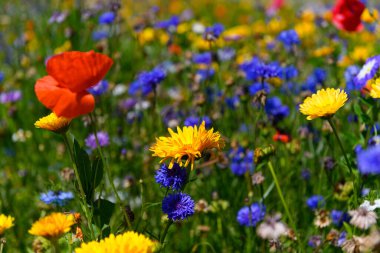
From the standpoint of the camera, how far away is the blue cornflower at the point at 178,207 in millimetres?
1142

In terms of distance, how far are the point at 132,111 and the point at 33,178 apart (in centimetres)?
63

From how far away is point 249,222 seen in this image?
1675 mm

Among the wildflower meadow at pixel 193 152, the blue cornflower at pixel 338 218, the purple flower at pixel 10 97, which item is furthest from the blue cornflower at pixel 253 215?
the purple flower at pixel 10 97

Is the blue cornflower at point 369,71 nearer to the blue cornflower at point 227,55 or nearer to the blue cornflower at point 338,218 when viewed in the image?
the blue cornflower at point 338,218

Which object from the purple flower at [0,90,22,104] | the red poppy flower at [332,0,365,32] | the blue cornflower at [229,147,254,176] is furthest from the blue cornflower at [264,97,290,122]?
the purple flower at [0,90,22,104]

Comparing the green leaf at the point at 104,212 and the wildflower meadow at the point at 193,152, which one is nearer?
the wildflower meadow at the point at 193,152

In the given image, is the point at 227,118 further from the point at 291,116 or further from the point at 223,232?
the point at 223,232

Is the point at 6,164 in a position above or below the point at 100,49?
below

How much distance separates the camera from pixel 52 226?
1.01 meters

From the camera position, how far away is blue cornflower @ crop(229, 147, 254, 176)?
6.57 ft

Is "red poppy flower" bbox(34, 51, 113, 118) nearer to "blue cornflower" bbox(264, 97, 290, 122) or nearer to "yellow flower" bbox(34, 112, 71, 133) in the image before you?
"yellow flower" bbox(34, 112, 71, 133)

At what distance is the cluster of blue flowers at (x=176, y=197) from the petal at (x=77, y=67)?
0.92 feet

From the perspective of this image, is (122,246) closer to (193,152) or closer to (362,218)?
(193,152)

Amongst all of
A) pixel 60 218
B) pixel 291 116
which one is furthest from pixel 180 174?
pixel 291 116
